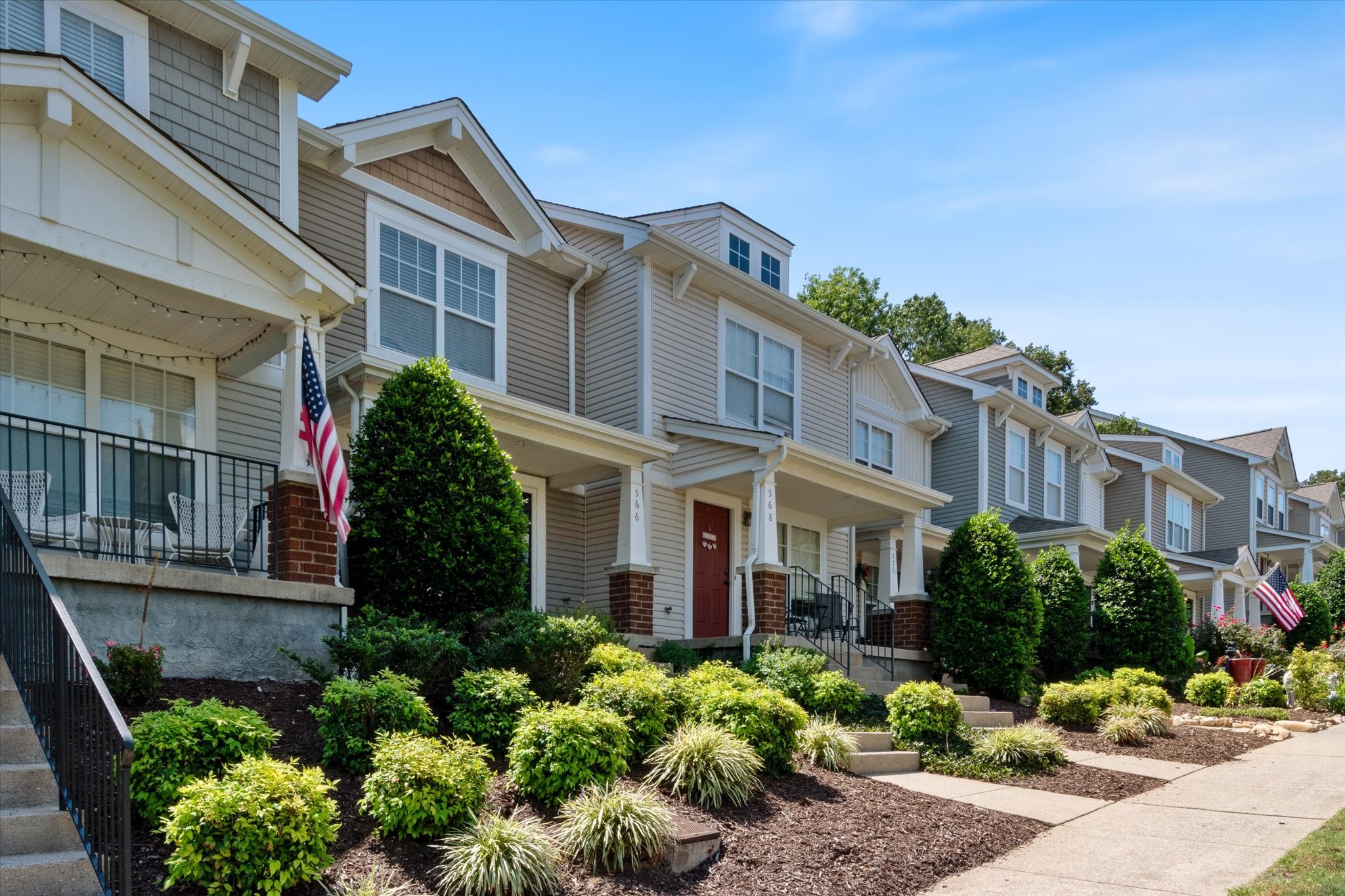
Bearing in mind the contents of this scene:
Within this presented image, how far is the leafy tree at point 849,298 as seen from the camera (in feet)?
134

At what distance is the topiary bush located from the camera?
10.4 meters

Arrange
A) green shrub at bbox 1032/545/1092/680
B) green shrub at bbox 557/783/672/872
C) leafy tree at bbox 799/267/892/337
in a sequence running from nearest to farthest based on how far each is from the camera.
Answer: green shrub at bbox 557/783/672/872 → green shrub at bbox 1032/545/1092/680 → leafy tree at bbox 799/267/892/337

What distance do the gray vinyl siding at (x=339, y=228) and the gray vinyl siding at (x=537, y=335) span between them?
2.33m

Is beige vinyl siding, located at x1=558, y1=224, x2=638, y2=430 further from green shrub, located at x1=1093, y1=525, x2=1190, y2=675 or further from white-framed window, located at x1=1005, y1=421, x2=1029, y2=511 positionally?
white-framed window, located at x1=1005, y1=421, x2=1029, y2=511

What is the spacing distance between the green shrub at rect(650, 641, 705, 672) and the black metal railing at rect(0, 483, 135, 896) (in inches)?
295

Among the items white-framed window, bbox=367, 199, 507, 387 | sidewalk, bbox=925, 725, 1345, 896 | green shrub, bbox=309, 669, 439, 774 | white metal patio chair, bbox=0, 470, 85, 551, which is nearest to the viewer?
sidewalk, bbox=925, 725, 1345, 896

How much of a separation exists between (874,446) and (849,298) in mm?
19871

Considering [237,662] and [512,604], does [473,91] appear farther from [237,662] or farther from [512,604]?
[237,662]

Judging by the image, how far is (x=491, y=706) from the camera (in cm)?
830

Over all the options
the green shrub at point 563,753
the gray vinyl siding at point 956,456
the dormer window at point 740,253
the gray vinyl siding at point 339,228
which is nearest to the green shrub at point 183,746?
the green shrub at point 563,753

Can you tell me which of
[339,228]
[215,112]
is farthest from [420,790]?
[339,228]

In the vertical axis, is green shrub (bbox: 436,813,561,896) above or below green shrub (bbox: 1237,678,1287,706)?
above

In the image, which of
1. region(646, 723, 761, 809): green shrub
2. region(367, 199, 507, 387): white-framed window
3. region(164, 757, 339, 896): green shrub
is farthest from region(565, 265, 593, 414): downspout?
region(164, 757, 339, 896): green shrub

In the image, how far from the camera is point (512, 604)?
35.6 ft
